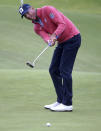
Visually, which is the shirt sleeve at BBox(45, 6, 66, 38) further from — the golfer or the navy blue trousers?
the navy blue trousers

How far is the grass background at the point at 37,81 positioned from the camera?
218 inches

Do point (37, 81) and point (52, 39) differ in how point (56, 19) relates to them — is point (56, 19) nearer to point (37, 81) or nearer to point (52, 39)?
point (52, 39)

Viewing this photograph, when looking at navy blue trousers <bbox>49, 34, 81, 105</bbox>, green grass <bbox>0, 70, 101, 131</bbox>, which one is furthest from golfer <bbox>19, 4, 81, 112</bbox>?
green grass <bbox>0, 70, 101, 131</bbox>

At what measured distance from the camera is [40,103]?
7082 mm

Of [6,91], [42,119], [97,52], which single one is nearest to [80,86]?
[6,91]

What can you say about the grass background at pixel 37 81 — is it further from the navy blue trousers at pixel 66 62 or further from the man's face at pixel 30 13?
the man's face at pixel 30 13

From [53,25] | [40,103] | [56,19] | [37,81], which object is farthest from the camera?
[37,81]

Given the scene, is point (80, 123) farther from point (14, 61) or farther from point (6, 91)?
point (14, 61)

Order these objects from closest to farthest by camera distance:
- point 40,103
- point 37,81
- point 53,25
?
1. point 53,25
2. point 40,103
3. point 37,81

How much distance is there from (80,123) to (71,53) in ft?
4.02

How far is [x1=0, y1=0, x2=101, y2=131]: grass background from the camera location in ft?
18.2

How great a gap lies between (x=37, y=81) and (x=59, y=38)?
275 cm

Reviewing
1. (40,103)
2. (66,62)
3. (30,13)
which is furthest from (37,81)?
(30,13)

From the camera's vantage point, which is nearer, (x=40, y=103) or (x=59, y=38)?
(x=59, y=38)
